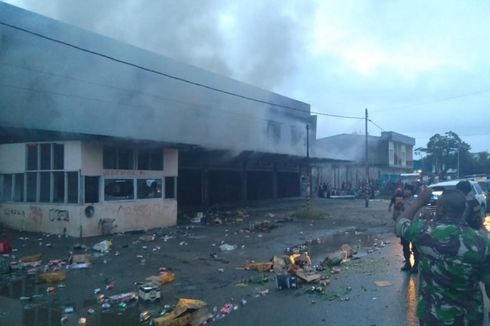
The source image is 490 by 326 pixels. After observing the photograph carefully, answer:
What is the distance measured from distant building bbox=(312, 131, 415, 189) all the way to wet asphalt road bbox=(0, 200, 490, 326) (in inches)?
819

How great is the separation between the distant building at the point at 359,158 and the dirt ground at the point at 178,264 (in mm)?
18376

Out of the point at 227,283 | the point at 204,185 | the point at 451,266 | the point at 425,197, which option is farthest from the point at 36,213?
the point at 451,266

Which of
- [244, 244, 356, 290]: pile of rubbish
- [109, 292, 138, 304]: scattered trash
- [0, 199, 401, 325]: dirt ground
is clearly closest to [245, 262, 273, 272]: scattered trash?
[244, 244, 356, 290]: pile of rubbish

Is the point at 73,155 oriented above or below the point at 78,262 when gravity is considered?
above

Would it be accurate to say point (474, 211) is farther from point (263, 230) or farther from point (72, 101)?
point (72, 101)

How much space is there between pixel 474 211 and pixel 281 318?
2.63 metres

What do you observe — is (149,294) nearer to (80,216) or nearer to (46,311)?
(46,311)

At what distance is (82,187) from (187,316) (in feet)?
23.8

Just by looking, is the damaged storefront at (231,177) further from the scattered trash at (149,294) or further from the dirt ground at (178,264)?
the scattered trash at (149,294)

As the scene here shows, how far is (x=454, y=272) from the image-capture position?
2.18 metres

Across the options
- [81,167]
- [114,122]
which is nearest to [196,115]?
[114,122]

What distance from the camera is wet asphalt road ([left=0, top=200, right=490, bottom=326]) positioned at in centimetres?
482

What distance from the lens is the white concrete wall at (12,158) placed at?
12.0 metres

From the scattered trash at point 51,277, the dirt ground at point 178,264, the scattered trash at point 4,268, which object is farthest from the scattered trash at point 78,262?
the scattered trash at point 4,268
